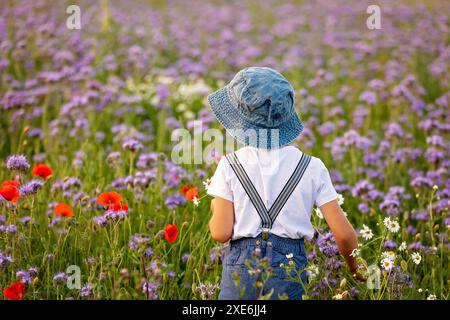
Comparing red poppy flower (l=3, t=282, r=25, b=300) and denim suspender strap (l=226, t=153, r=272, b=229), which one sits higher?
denim suspender strap (l=226, t=153, r=272, b=229)

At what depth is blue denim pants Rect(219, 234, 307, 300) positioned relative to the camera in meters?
2.38

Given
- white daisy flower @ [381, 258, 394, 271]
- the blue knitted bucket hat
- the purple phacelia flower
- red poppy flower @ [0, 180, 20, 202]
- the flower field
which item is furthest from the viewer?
the purple phacelia flower

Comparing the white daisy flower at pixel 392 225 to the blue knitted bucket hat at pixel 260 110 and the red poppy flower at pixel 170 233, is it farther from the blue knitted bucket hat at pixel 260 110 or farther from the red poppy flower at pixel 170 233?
the red poppy flower at pixel 170 233

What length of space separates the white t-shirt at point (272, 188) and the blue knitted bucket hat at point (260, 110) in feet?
0.18

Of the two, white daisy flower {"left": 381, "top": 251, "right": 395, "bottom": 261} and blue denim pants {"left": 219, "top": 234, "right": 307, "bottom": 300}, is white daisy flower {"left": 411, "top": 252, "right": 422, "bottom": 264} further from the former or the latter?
blue denim pants {"left": 219, "top": 234, "right": 307, "bottom": 300}

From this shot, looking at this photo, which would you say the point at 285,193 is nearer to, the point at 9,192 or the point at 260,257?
the point at 260,257

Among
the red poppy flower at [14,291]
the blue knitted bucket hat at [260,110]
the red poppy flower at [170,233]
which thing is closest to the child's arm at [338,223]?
the blue knitted bucket hat at [260,110]

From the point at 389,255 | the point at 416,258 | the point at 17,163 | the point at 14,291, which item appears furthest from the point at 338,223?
the point at 17,163

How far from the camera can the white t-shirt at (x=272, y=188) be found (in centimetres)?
238

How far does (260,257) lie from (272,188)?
0.84 ft

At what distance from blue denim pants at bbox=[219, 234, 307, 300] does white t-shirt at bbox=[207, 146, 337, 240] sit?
0.04m

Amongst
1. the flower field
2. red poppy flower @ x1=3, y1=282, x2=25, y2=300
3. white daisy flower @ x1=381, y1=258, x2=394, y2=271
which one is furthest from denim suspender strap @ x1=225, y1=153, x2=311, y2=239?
red poppy flower @ x1=3, y1=282, x2=25, y2=300

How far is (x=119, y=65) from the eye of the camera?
7.02 metres
